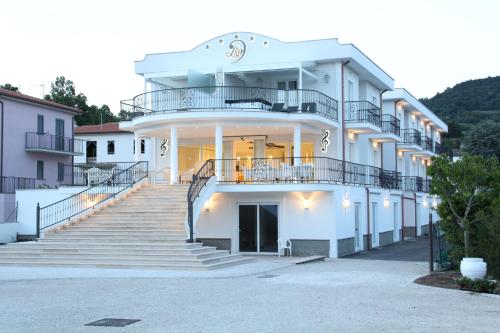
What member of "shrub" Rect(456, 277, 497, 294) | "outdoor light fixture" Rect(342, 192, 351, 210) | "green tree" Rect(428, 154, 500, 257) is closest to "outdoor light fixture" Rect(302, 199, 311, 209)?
"outdoor light fixture" Rect(342, 192, 351, 210)

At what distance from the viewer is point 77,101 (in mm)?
73438

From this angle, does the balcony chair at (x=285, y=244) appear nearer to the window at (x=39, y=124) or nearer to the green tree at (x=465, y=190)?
the green tree at (x=465, y=190)

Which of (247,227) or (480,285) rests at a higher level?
(247,227)

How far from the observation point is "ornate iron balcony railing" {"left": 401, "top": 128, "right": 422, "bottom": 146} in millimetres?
41219

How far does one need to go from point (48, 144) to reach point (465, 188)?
27565 millimetres

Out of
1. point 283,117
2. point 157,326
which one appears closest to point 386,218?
point 283,117

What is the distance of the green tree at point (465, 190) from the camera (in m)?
18.2

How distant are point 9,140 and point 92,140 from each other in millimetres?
15198

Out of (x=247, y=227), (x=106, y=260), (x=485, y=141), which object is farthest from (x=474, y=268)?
(x=485, y=141)

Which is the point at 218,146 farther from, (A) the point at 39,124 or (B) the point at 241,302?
(A) the point at 39,124

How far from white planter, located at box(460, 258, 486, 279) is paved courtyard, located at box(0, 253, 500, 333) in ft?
4.37

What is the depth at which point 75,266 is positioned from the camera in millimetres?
21062

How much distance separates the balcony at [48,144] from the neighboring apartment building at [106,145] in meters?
9.44

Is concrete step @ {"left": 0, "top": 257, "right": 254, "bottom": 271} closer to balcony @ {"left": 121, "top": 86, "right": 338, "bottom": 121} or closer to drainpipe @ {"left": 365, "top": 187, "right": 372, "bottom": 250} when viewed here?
balcony @ {"left": 121, "top": 86, "right": 338, "bottom": 121}
